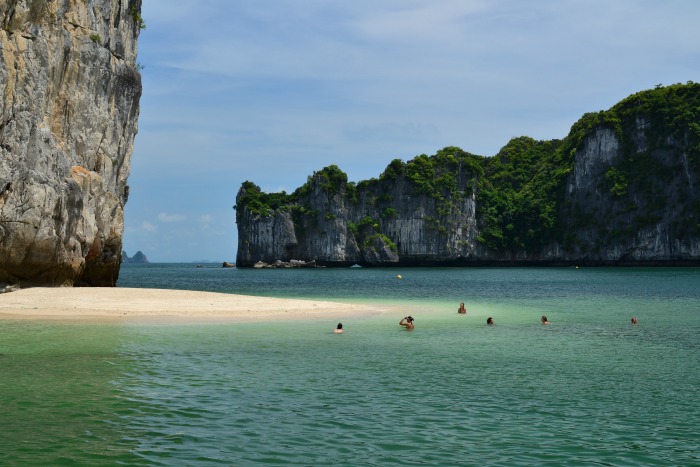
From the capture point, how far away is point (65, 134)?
44.3 meters

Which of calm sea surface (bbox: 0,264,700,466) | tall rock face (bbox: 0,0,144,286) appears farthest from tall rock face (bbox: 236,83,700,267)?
calm sea surface (bbox: 0,264,700,466)

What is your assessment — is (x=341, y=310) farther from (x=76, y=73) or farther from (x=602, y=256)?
(x=602, y=256)

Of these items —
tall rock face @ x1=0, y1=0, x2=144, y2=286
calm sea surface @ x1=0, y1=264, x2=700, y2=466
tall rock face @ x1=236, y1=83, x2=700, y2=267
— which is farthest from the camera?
tall rock face @ x1=236, y1=83, x2=700, y2=267

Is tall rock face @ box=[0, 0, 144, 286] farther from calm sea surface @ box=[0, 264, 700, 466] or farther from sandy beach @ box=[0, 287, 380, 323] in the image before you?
calm sea surface @ box=[0, 264, 700, 466]

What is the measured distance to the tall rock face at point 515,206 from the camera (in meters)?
149

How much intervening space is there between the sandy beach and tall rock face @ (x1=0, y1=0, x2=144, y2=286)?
4.03 m

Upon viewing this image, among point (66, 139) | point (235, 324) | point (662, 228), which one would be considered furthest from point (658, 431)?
point (662, 228)

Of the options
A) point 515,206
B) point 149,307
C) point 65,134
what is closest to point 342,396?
point 149,307

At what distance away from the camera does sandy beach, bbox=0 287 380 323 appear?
31.8 meters

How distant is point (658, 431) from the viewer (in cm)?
1237

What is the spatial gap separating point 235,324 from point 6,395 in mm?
15644

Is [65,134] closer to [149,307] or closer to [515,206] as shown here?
[149,307]

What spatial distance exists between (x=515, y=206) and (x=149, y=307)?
501 feet

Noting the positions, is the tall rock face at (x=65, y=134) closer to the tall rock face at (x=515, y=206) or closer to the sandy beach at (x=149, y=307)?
the sandy beach at (x=149, y=307)
